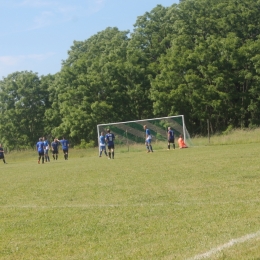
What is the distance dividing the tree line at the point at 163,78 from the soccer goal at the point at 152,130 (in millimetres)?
15191

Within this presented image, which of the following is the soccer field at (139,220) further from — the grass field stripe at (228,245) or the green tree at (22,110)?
the green tree at (22,110)

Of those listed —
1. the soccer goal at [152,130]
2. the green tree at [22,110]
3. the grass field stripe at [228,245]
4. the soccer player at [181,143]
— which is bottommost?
the grass field stripe at [228,245]

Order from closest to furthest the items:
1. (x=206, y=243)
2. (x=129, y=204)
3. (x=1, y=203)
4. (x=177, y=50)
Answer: (x=206, y=243) → (x=129, y=204) → (x=1, y=203) → (x=177, y=50)

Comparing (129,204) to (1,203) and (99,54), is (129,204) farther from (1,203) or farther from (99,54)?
(99,54)

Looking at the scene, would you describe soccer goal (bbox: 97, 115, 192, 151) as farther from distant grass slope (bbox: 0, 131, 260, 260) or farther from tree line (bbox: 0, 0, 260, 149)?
distant grass slope (bbox: 0, 131, 260, 260)

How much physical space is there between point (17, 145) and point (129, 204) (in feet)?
235

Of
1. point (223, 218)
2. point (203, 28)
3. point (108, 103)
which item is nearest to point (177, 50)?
point (203, 28)

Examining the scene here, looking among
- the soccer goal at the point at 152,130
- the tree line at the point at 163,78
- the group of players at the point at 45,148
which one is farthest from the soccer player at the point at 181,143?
the tree line at the point at 163,78

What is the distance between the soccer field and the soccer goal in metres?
24.1

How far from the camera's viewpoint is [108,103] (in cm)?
6525

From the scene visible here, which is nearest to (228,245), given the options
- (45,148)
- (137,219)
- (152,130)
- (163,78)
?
(137,219)

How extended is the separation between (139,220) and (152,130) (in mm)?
31737

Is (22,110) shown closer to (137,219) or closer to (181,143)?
(181,143)

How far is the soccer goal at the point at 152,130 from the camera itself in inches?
1570
